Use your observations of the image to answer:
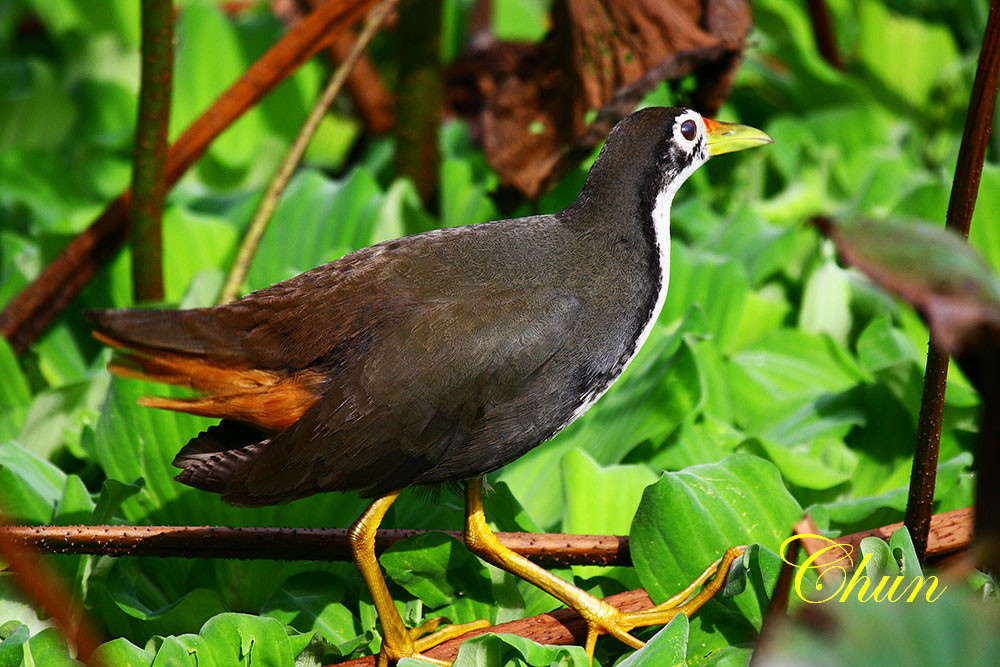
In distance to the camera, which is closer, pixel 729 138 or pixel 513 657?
pixel 513 657

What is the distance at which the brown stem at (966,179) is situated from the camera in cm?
112

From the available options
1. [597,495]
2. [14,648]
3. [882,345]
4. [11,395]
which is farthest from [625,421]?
[11,395]

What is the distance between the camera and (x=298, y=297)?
1.34m

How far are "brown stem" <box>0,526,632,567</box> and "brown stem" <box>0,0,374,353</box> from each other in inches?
30.8

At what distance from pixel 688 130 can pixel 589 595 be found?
0.62 m

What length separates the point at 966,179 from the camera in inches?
45.1

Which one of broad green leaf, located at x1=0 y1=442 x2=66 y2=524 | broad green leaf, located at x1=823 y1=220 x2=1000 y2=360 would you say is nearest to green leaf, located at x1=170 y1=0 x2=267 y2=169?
broad green leaf, located at x1=0 y1=442 x2=66 y2=524

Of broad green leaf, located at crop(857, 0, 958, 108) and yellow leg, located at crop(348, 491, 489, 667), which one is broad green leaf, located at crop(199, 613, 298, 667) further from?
broad green leaf, located at crop(857, 0, 958, 108)

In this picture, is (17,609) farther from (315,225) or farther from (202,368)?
(315,225)

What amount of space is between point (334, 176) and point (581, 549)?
184cm

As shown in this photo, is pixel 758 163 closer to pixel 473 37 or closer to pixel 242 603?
pixel 473 37

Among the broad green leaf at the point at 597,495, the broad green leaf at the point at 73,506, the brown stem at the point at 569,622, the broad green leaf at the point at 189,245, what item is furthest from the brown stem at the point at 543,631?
the broad green leaf at the point at 189,245

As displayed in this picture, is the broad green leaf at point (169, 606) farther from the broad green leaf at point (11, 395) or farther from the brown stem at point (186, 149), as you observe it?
the brown stem at point (186, 149)

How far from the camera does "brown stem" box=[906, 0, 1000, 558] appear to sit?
112 centimetres
